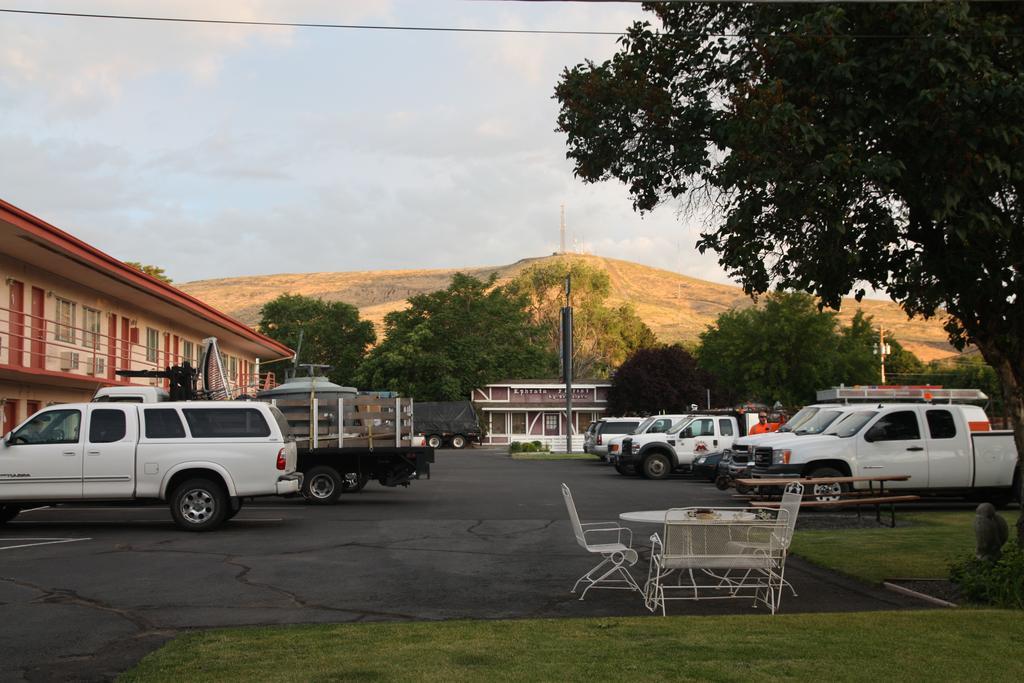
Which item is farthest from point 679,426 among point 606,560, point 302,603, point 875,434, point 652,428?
point 302,603

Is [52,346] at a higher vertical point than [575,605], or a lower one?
higher

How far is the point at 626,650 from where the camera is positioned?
24.6 ft

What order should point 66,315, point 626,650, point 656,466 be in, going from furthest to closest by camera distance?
point 656,466, point 66,315, point 626,650

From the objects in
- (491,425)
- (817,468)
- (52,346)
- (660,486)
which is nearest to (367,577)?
(817,468)

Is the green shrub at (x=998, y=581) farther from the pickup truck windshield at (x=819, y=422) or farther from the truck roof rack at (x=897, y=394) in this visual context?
the truck roof rack at (x=897, y=394)

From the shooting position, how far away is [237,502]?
17906 mm

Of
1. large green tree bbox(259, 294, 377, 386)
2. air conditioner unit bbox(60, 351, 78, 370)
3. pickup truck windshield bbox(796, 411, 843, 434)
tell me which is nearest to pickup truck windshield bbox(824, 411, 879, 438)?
pickup truck windshield bbox(796, 411, 843, 434)

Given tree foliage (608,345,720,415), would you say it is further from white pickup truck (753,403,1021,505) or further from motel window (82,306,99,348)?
white pickup truck (753,403,1021,505)

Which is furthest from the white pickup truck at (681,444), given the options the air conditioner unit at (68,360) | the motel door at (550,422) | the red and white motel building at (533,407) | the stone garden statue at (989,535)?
the motel door at (550,422)

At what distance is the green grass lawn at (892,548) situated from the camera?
1183cm

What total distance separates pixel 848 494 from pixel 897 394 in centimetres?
1197

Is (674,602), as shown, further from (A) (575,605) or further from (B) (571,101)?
(B) (571,101)

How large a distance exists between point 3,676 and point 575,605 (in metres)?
4.81

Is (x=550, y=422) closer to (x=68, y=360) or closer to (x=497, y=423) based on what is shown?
(x=497, y=423)
